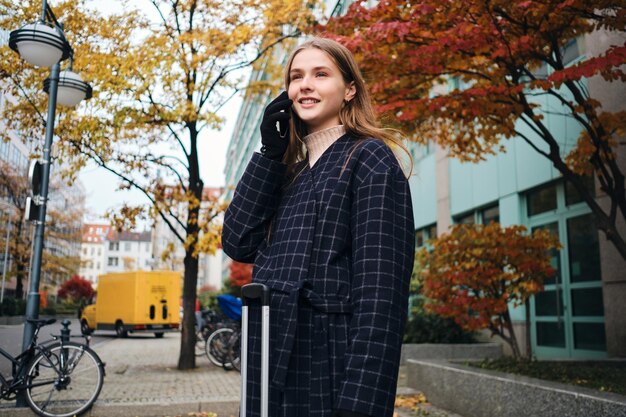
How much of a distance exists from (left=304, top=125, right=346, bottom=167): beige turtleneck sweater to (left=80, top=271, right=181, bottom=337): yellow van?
21905 millimetres

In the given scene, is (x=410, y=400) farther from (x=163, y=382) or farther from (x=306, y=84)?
(x=306, y=84)

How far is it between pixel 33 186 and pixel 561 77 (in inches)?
235

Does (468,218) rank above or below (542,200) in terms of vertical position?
above

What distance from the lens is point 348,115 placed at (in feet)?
7.03

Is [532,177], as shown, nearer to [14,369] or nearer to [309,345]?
[14,369]

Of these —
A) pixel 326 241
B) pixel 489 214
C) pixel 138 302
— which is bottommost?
pixel 138 302

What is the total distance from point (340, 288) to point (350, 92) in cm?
76

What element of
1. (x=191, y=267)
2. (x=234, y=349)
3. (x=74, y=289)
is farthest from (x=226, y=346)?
(x=74, y=289)

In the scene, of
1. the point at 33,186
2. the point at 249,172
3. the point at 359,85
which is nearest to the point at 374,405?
the point at 249,172

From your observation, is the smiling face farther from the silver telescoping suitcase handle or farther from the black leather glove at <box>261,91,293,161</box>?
the silver telescoping suitcase handle

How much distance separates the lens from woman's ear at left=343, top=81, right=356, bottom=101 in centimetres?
216

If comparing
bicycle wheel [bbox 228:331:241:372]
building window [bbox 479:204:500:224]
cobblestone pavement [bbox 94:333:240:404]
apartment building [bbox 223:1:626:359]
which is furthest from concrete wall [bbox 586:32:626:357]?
bicycle wheel [bbox 228:331:241:372]

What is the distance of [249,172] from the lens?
2.08m

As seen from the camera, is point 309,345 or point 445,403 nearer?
point 309,345
